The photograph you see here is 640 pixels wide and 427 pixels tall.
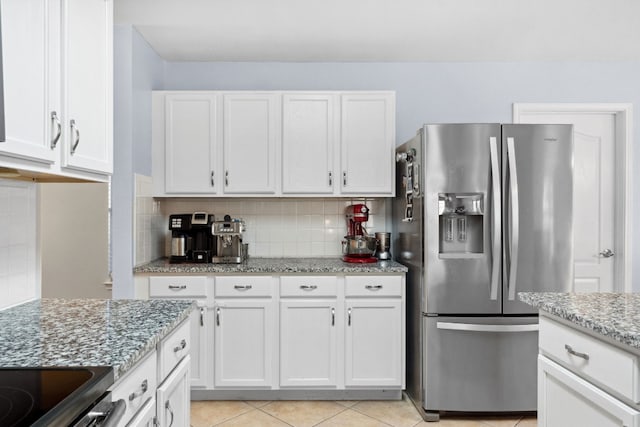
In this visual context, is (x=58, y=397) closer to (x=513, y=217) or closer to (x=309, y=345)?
(x=309, y=345)

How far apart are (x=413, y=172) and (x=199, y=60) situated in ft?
6.50

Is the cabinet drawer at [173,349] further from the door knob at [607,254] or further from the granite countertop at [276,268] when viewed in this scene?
the door knob at [607,254]

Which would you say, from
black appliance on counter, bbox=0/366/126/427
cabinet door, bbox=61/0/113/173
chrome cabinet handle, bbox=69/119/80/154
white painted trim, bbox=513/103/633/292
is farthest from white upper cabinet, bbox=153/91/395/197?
black appliance on counter, bbox=0/366/126/427

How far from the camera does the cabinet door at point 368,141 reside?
3.23 metres

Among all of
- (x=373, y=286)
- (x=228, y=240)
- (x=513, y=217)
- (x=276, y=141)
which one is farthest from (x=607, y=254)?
(x=228, y=240)

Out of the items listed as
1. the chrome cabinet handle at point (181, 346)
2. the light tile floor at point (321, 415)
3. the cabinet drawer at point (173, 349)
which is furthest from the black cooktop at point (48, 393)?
the light tile floor at point (321, 415)

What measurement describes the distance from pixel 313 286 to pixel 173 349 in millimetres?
1496

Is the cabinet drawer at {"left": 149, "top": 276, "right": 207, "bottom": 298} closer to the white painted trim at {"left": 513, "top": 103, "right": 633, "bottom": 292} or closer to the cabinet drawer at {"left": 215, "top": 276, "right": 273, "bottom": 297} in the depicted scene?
the cabinet drawer at {"left": 215, "top": 276, "right": 273, "bottom": 297}

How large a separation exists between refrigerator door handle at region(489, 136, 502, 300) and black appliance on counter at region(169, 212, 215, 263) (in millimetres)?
1943

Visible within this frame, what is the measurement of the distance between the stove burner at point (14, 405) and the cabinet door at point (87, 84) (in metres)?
0.77

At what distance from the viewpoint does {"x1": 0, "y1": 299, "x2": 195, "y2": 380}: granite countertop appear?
1.13 m

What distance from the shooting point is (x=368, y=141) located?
3.23 m

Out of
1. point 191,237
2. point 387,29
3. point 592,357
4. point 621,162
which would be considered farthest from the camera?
point 621,162

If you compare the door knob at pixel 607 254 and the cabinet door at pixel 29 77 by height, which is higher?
the cabinet door at pixel 29 77
